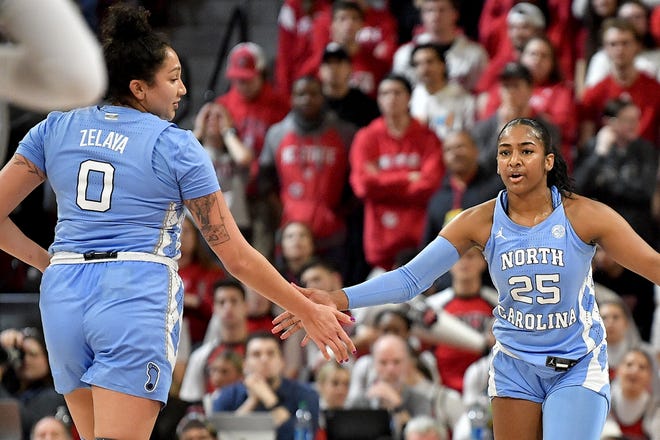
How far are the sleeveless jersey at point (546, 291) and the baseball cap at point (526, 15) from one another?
5.42 m

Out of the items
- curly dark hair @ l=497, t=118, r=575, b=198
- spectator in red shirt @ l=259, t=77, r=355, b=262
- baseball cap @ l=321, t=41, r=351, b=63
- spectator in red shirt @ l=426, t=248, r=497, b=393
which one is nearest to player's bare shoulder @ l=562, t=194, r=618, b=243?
Answer: curly dark hair @ l=497, t=118, r=575, b=198

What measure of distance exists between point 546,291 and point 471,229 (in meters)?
0.45

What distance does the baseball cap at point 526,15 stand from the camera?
10.6 meters

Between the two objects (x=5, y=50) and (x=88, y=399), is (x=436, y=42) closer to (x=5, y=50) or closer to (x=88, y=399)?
(x=88, y=399)

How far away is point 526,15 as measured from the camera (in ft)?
34.7

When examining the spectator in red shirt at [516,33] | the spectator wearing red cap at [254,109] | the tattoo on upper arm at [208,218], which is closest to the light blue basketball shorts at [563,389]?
the tattoo on upper arm at [208,218]

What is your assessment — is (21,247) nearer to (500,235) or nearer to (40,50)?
(500,235)

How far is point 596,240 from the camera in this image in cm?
537

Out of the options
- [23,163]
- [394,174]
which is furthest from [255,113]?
[23,163]

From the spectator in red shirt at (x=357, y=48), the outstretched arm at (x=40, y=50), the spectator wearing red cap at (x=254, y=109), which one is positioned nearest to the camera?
the outstretched arm at (x=40, y=50)

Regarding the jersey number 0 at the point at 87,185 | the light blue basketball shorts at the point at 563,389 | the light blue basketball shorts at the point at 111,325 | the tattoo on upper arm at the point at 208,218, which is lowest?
the light blue basketball shorts at the point at 563,389

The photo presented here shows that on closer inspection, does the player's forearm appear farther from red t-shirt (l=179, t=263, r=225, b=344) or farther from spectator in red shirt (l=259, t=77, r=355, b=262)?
spectator in red shirt (l=259, t=77, r=355, b=262)

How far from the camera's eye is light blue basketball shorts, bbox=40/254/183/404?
4469 millimetres

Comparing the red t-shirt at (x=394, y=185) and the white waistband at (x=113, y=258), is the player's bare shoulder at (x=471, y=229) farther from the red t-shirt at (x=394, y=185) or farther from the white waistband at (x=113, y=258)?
the red t-shirt at (x=394, y=185)
